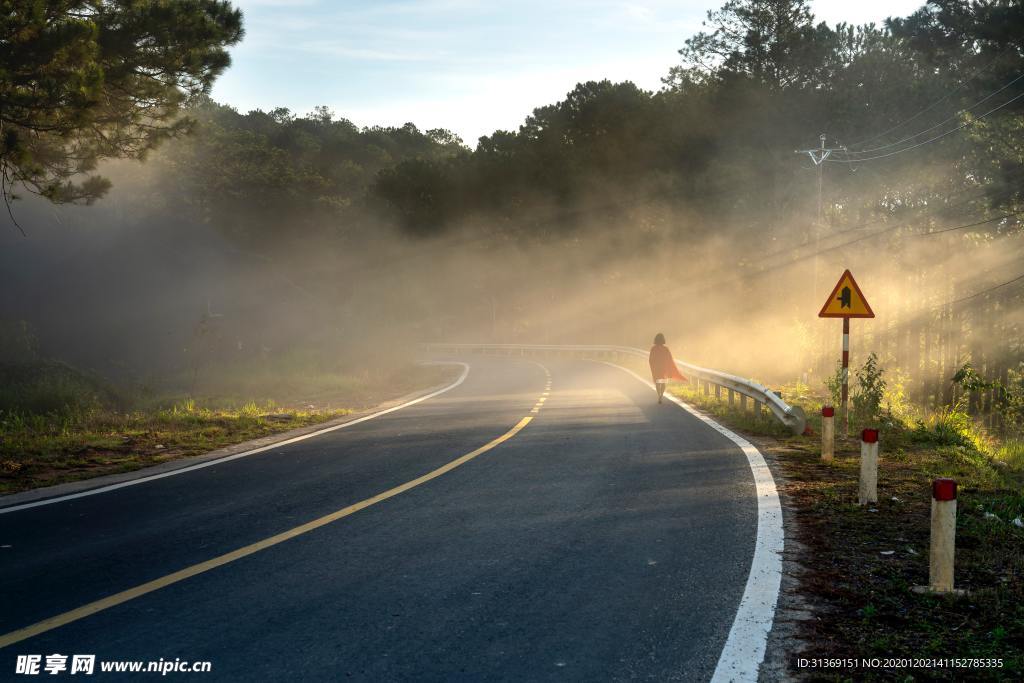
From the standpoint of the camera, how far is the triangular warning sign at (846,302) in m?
11.7

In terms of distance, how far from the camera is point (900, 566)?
6.19 metres

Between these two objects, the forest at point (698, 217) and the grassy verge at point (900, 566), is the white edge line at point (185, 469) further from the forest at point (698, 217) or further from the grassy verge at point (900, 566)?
the forest at point (698, 217)

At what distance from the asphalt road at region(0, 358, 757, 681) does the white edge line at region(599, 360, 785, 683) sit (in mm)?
85

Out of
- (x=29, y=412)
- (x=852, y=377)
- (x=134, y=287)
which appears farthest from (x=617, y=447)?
(x=134, y=287)

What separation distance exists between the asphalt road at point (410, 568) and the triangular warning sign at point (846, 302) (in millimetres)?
2448

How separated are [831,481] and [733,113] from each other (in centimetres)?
4077

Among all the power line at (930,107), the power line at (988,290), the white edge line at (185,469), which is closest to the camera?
the white edge line at (185,469)

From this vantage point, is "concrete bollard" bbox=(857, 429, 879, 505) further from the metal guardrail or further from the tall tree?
Answer: the tall tree

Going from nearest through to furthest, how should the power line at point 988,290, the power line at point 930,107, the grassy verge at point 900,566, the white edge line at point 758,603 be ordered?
the white edge line at point 758,603 → the grassy verge at point 900,566 → the power line at point 930,107 → the power line at point 988,290

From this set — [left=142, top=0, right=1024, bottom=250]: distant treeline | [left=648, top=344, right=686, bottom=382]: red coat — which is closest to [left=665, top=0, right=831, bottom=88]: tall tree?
[left=142, top=0, right=1024, bottom=250]: distant treeline

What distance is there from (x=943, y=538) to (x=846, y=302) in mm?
6739

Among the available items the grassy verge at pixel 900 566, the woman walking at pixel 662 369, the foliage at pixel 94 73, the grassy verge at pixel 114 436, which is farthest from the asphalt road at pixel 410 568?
the woman walking at pixel 662 369

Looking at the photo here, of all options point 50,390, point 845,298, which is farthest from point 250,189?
point 845,298

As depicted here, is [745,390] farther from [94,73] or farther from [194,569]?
[194,569]
